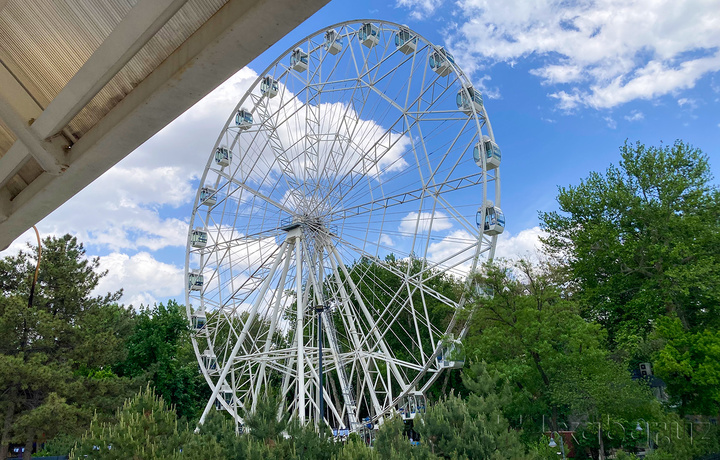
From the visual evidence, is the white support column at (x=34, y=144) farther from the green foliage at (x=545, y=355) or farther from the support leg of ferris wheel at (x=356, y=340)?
the support leg of ferris wheel at (x=356, y=340)

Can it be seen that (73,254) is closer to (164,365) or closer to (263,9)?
(164,365)

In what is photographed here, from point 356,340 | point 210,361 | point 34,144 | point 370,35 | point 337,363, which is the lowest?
point 337,363

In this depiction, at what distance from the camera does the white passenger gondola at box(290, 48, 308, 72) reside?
28562 millimetres

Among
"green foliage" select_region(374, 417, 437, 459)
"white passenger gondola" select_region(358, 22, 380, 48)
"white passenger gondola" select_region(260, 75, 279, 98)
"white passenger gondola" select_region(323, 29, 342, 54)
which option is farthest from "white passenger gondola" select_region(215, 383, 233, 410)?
"white passenger gondola" select_region(358, 22, 380, 48)

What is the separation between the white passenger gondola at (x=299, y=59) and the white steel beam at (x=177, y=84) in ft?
83.7

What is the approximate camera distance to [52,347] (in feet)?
91.4

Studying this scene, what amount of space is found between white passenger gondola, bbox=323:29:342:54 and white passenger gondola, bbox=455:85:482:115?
7.57 metres

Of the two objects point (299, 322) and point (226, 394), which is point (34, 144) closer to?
point (299, 322)

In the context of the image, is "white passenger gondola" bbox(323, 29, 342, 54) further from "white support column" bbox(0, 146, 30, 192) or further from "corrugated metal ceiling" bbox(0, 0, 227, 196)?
"white support column" bbox(0, 146, 30, 192)

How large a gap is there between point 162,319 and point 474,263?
22.7 m

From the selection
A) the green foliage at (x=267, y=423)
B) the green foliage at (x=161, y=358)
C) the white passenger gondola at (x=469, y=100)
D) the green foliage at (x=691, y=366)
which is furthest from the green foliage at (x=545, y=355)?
the green foliage at (x=161, y=358)

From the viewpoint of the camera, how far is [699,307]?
28.6 metres

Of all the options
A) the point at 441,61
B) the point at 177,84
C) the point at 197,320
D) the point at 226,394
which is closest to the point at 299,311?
the point at 226,394

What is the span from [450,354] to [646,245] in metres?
14.3
